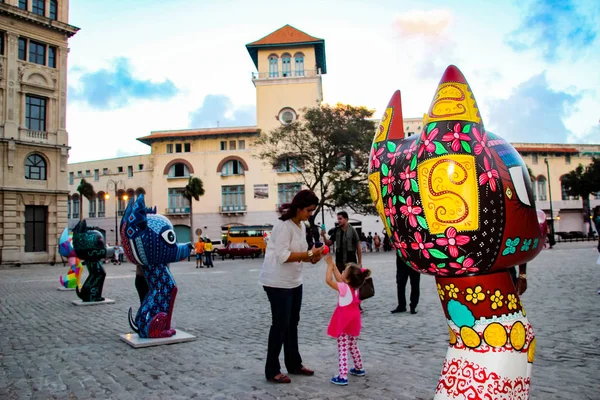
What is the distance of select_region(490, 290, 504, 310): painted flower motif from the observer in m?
2.66

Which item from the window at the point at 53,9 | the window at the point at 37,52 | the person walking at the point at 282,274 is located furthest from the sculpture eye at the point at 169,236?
the window at the point at 53,9

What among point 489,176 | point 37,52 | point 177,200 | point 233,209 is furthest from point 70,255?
point 177,200

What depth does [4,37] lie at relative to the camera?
1144 inches

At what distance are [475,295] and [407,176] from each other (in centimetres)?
77

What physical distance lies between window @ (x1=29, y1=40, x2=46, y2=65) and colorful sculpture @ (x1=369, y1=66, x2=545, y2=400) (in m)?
33.8

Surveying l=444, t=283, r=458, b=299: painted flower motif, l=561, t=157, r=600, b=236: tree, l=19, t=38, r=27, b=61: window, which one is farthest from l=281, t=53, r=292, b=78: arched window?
l=444, t=283, r=458, b=299: painted flower motif

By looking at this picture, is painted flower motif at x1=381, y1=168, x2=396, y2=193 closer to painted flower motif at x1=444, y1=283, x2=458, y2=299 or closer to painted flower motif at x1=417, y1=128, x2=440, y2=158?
painted flower motif at x1=417, y1=128, x2=440, y2=158

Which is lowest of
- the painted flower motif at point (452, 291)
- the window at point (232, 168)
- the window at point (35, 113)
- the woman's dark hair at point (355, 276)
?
the woman's dark hair at point (355, 276)

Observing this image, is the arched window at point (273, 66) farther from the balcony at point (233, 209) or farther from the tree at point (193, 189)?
the balcony at point (233, 209)

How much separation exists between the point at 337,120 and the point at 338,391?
27.1 m

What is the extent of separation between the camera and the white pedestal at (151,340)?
5.92 m

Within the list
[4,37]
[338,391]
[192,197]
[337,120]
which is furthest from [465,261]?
[192,197]

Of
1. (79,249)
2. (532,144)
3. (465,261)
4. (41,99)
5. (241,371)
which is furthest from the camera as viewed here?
(532,144)

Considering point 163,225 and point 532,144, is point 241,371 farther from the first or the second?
point 532,144
